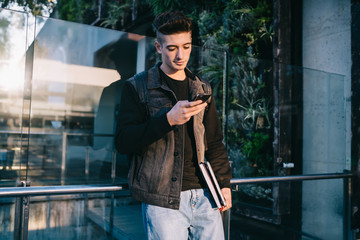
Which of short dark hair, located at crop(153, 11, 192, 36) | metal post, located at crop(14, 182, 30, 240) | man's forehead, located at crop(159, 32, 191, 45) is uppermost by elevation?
short dark hair, located at crop(153, 11, 192, 36)

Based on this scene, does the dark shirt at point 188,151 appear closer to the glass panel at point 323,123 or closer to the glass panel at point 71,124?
the glass panel at point 323,123

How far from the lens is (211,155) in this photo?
1711 millimetres

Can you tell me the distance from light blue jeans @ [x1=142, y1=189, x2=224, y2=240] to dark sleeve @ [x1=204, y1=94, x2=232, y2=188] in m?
0.15

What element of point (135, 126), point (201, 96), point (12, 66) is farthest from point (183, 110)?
point (12, 66)

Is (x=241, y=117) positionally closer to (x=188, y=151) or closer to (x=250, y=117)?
(x=250, y=117)

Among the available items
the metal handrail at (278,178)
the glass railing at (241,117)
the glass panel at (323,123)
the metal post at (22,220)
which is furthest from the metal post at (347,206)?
the metal post at (22,220)

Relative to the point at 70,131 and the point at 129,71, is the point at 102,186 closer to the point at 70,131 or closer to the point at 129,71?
the point at 129,71

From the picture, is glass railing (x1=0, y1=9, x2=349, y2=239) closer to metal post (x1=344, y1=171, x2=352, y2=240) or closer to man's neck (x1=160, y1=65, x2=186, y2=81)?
metal post (x1=344, y1=171, x2=352, y2=240)

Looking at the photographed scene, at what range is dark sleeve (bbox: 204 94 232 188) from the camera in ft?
5.50

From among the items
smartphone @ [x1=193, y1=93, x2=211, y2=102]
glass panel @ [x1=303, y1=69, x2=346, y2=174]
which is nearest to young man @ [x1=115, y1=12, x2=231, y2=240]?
smartphone @ [x1=193, y1=93, x2=211, y2=102]

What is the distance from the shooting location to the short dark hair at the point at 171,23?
1514mm

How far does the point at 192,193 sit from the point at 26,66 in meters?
1.88

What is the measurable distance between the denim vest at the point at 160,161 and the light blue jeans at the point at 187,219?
5 centimetres

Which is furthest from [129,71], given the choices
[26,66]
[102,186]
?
[102,186]
